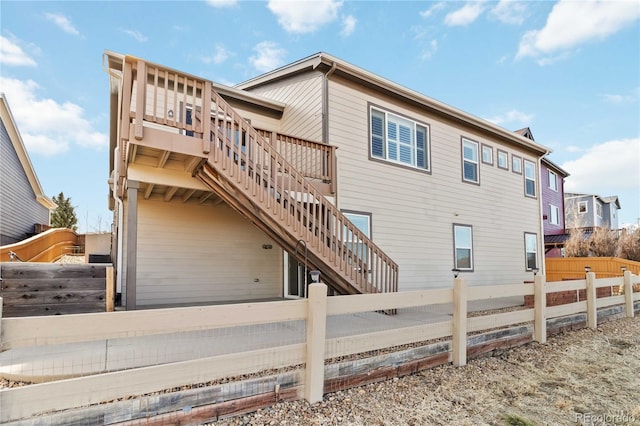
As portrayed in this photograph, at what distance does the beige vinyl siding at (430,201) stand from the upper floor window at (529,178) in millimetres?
374

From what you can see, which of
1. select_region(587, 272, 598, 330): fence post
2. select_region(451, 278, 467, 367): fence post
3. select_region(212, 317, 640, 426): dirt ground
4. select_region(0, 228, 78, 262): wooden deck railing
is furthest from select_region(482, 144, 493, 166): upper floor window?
select_region(0, 228, 78, 262): wooden deck railing

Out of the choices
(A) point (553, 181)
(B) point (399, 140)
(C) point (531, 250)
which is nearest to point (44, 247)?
(B) point (399, 140)

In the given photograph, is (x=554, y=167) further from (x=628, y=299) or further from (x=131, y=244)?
(x=131, y=244)

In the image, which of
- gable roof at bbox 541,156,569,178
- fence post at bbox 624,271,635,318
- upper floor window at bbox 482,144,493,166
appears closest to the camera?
fence post at bbox 624,271,635,318

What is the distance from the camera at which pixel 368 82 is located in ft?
28.9

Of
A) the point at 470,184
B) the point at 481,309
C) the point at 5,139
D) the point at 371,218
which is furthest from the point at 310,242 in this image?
the point at 5,139

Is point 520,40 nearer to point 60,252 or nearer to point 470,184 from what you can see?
point 470,184

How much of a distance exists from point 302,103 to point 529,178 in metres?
9.91

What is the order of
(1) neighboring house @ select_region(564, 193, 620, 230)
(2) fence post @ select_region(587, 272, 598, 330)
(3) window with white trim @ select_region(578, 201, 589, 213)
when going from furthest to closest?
(3) window with white trim @ select_region(578, 201, 589, 213) → (1) neighboring house @ select_region(564, 193, 620, 230) → (2) fence post @ select_region(587, 272, 598, 330)

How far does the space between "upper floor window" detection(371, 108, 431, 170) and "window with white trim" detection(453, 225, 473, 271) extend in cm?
228

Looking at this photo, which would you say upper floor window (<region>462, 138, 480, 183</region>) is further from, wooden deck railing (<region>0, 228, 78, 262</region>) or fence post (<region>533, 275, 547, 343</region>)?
wooden deck railing (<region>0, 228, 78, 262</region>)

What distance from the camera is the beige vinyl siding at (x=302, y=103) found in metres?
8.41

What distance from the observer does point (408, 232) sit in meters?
9.67

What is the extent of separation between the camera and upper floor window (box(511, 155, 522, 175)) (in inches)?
522
